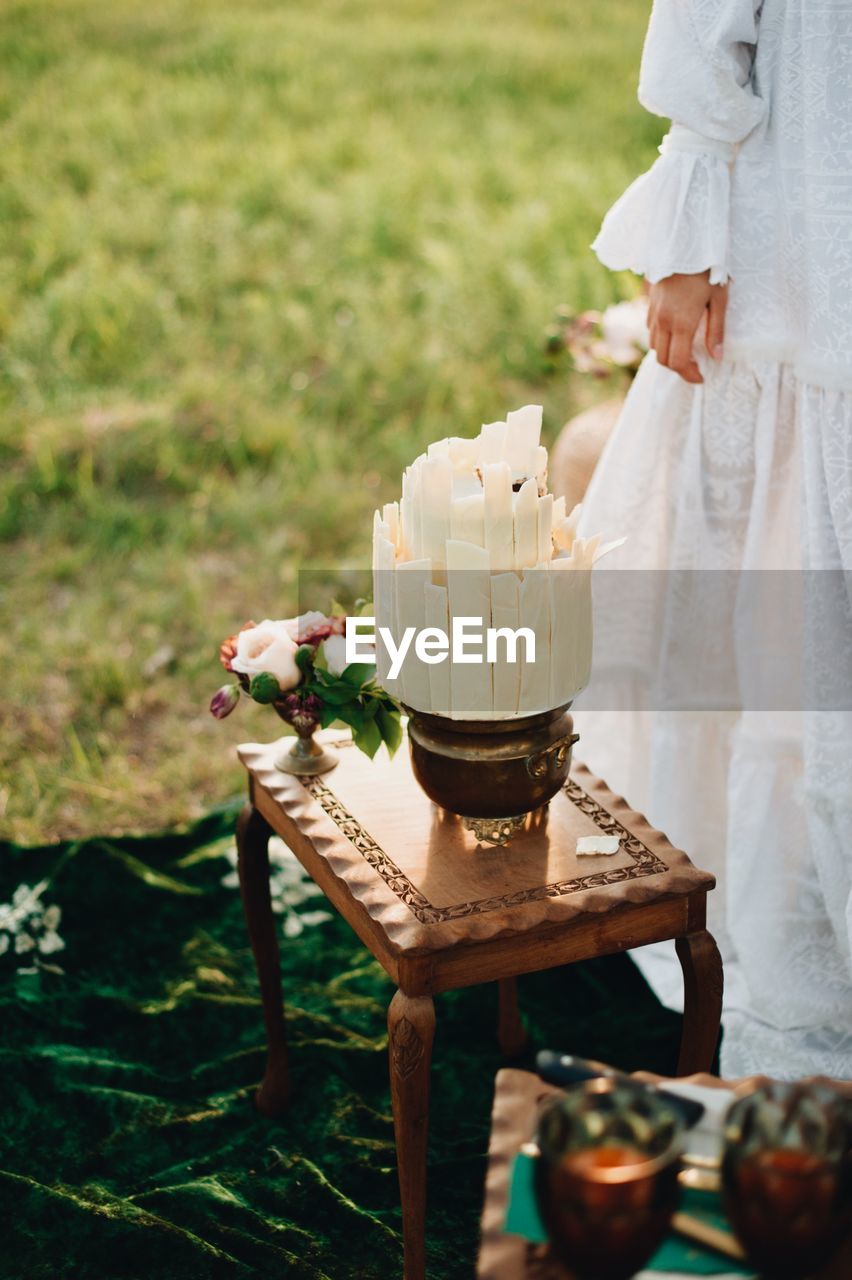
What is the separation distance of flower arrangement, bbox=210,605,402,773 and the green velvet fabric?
704 mm

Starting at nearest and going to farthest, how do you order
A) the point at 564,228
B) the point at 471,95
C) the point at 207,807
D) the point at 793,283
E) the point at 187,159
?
the point at 793,283 → the point at 207,807 → the point at 564,228 → the point at 187,159 → the point at 471,95

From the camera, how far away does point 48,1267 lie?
1.94m

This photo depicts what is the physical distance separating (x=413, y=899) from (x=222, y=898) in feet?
4.07

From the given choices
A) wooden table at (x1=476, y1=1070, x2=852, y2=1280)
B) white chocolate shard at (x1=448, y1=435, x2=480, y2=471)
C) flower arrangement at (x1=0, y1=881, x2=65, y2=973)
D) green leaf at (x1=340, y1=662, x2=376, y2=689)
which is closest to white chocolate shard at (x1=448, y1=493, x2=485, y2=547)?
white chocolate shard at (x1=448, y1=435, x2=480, y2=471)

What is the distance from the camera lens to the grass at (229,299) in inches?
146

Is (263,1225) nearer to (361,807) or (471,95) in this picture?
(361,807)

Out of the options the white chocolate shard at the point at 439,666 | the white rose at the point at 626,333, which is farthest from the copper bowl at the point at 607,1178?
the white rose at the point at 626,333

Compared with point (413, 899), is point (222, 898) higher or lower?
lower

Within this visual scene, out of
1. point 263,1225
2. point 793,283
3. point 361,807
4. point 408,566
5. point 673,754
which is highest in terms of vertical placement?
point 793,283

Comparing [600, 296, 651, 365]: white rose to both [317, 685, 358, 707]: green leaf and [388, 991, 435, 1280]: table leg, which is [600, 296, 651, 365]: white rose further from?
[388, 991, 435, 1280]: table leg

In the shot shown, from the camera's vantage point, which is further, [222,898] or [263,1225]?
[222,898]

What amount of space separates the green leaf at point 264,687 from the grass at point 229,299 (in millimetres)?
1307

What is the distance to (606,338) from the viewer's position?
10.3ft

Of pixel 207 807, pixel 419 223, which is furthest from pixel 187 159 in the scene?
pixel 207 807
